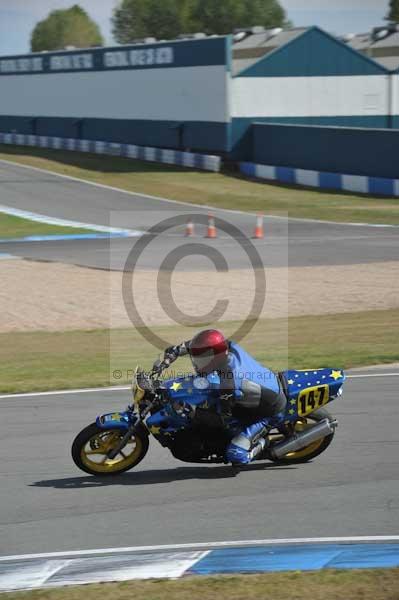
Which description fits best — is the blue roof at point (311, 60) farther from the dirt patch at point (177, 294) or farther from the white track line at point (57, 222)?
the dirt patch at point (177, 294)

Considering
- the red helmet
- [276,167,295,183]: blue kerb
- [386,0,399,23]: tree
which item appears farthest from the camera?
[386,0,399,23]: tree

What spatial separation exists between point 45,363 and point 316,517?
8073mm

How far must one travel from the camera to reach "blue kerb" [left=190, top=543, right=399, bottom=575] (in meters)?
6.93

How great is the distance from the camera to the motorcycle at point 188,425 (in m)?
8.88

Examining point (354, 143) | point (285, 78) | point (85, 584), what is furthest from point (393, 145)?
point (85, 584)

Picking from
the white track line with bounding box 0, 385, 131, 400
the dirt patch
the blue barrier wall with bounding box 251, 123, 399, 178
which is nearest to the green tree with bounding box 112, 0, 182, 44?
the blue barrier wall with bounding box 251, 123, 399, 178

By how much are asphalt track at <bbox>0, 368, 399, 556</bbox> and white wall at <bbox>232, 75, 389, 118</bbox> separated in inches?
1634

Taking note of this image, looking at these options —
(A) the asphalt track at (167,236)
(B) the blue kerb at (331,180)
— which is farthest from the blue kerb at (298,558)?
(B) the blue kerb at (331,180)

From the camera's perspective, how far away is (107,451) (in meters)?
9.11

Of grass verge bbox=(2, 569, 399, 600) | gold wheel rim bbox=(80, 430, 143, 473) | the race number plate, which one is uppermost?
the race number plate

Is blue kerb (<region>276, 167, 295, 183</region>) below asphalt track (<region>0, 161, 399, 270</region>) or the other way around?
the other way around

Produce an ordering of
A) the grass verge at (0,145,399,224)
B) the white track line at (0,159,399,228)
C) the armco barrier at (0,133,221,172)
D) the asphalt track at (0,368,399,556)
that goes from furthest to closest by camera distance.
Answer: the armco barrier at (0,133,221,172) → the grass verge at (0,145,399,224) → the white track line at (0,159,399,228) → the asphalt track at (0,368,399,556)

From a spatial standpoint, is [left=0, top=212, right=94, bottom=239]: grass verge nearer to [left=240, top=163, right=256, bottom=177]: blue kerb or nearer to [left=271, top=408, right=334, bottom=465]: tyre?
[left=240, top=163, right=256, bottom=177]: blue kerb

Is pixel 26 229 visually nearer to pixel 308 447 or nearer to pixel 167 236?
pixel 167 236
